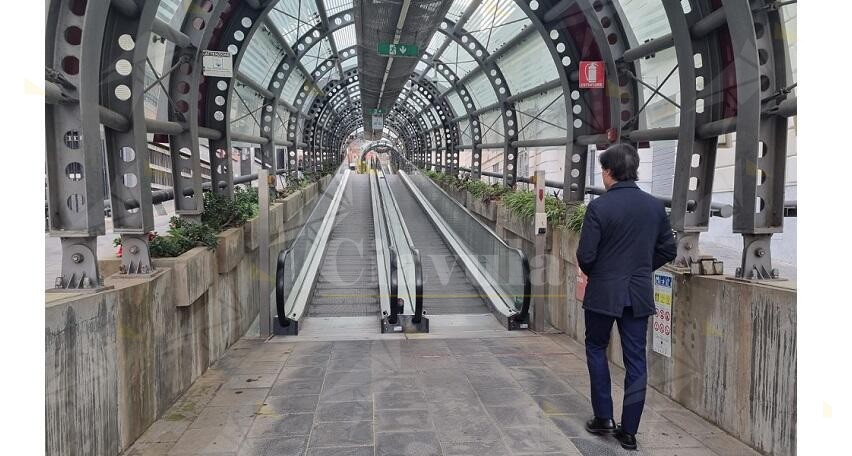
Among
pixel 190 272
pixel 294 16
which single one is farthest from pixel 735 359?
pixel 294 16

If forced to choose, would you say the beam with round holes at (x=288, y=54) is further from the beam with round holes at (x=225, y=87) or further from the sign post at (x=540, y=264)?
the sign post at (x=540, y=264)

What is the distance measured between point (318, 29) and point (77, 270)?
8.97 metres

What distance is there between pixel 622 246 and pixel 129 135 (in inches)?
143

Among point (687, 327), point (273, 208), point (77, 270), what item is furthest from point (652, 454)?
point (273, 208)

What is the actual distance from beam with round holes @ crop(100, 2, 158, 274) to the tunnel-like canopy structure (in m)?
0.01

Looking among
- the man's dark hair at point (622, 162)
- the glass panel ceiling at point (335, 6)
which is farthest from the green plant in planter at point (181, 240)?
the glass panel ceiling at point (335, 6)

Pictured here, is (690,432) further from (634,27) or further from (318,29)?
(318,29)

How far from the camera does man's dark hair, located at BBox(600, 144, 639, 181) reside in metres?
3.31

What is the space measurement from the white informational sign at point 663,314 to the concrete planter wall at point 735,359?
0.04 metres

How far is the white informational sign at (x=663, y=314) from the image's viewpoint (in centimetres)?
420

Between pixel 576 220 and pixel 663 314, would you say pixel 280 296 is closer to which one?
pixel 576 220

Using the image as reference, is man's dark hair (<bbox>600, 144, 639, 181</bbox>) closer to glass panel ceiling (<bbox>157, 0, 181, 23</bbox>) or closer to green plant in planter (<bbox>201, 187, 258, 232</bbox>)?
green plant in planter (<bbox>201, 187, 258, 232</bbox>)

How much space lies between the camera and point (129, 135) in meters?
4.05

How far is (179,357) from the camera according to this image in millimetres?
4230
